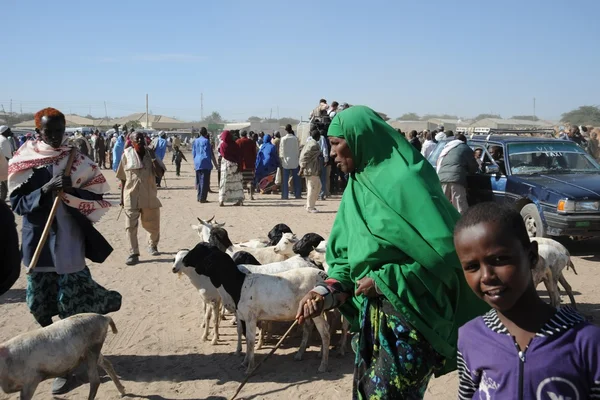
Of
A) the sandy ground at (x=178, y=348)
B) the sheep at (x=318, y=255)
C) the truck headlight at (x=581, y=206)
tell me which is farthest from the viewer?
the truck headlight at (x=581, y=206)

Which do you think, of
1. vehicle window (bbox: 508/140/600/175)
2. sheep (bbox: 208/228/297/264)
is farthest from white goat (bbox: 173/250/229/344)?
vehicle window (bbox: 508/140/600/175)

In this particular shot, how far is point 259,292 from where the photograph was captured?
18.4 ft

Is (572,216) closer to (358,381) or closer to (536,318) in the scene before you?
(358,381)

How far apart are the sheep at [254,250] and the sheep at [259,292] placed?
159 centimetres

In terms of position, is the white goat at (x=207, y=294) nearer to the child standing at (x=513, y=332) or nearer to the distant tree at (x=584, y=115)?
the child standing at (x=513, y=332)

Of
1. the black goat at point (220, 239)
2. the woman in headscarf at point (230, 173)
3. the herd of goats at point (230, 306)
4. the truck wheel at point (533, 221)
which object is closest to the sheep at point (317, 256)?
the herd of goats at point (230, 306)

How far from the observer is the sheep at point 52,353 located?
4492 mm

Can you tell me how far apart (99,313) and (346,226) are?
123 inches

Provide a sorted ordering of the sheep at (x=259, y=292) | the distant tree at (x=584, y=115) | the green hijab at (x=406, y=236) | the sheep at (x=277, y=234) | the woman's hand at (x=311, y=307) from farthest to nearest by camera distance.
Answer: the distant tree at (x=584, y=115), the sheep at (x=277, y=234), the sheep at (x=259, y=292), the woman's hand at (x=311, y=307), the green hijab at (x=406, y=236)

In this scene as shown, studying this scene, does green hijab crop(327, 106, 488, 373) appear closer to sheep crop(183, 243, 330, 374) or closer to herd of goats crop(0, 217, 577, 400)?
herd of goats crop(0, 217, 577, 400)

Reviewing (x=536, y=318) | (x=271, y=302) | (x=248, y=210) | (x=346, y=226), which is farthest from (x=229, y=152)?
(x=536, y=318)

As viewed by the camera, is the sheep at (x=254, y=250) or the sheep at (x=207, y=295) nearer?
the sheep at (x=207, y=295)

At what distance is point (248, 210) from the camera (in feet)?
53.0

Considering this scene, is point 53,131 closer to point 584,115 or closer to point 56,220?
point 56,220
